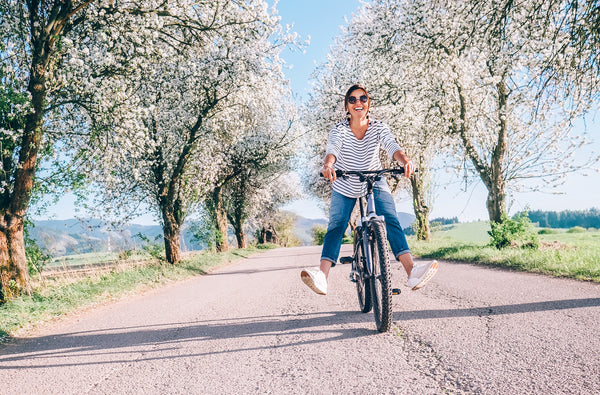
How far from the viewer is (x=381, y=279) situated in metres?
3.74

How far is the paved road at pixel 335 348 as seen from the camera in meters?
2.65

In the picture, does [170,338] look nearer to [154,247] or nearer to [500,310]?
[500,310]

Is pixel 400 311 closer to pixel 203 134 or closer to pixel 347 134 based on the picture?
pixel 347 134

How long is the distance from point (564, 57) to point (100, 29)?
1047 centimetres

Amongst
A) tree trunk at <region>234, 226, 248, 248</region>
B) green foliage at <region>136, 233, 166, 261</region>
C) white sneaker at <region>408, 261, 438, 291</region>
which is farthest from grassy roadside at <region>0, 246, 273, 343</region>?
tree trunk at <region>234, 226, 248, 248</region>

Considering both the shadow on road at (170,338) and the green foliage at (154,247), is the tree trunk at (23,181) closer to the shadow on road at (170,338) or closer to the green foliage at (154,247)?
the shadow on road at (170,338)

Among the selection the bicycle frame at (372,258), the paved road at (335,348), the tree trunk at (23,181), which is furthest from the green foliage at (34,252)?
the bicycle frame at (372,258)

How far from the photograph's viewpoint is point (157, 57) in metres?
10.2

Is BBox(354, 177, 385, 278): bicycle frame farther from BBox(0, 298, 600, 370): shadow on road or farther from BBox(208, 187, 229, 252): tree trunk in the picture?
BBox(208, 187, 229, 252): tree trunk

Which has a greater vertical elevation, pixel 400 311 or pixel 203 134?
pixel 203 134

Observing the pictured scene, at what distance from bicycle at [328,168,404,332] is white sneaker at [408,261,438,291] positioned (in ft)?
0.75

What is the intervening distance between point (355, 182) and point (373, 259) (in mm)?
921

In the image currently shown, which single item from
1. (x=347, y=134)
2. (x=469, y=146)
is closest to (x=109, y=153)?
(x=347, y=134)

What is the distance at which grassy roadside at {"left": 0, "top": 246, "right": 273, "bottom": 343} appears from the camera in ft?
18.9
